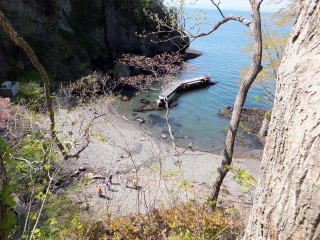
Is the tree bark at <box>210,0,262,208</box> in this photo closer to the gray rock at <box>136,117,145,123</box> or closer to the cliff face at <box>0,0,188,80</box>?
the gray rock at <box>136,117,145,123</box>

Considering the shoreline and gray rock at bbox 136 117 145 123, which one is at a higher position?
gray rock at bbox 136 117 145 123

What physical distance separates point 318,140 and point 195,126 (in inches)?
797

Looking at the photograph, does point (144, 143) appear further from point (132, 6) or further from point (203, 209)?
point (132, 6)

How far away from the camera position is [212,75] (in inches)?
1363

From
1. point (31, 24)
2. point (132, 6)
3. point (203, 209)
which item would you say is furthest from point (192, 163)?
point (132, 6)

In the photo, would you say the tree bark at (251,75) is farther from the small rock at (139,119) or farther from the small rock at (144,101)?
the small rock at (144,101)

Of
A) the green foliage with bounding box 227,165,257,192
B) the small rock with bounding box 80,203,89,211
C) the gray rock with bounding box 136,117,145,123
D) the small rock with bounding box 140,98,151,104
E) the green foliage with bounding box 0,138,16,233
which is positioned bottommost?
the small rock with bounding box 80,203,89,211

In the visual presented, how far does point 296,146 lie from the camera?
1265mm

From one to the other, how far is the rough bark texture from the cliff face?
2228cm

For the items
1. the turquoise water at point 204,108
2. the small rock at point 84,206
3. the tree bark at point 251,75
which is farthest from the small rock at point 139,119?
the tree bark at point 251,75

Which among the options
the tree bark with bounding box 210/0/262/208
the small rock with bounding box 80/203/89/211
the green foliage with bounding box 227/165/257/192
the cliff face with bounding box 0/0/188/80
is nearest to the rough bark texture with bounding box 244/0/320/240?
the green foliage with bounding box 227/165/257/192

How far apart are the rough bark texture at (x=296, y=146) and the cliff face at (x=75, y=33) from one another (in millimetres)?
22277

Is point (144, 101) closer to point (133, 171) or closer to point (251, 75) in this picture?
point (133, 171)

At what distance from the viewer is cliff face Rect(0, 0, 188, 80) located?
21.1 m
